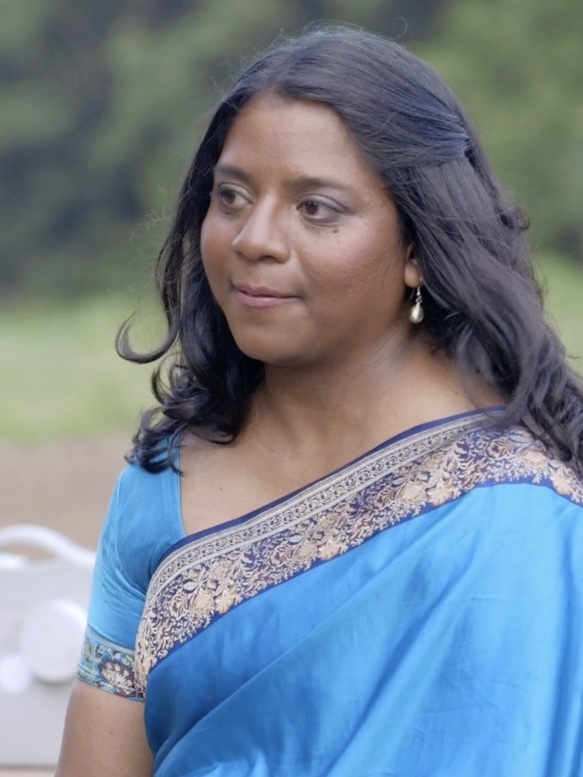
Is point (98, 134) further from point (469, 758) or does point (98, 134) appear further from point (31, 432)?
point (469, 758)

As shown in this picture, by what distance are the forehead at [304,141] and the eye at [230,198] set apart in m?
Answer: 0.04

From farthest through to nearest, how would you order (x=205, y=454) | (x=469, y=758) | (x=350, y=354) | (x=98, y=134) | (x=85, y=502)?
(x=98, y=134), (x=85, y=502), (x=205, y=454), (x=350, y=354), (x=469, y=758)

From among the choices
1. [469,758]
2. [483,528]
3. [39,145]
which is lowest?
[469,758]

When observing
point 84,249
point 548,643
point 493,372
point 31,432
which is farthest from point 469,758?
point 84,249

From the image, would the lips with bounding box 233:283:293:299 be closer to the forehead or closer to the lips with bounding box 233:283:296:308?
the lips with bounding box 233:283:296:308

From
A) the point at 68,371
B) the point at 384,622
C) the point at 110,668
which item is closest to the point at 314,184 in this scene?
the point at 384,622

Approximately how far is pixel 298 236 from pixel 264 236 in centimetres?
4

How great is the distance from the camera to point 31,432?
8.06 metres

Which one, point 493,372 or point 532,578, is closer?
point 532,578

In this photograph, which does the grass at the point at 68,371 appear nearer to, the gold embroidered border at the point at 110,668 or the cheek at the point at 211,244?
the gold embroidered border at the point at 110,668

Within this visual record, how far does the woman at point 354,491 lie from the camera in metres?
1.61

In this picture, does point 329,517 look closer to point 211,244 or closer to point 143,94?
point 211,244

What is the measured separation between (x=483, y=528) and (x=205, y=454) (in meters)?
0.44

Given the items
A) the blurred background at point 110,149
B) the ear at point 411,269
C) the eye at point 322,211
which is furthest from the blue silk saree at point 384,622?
the blurred background at point 110,149
